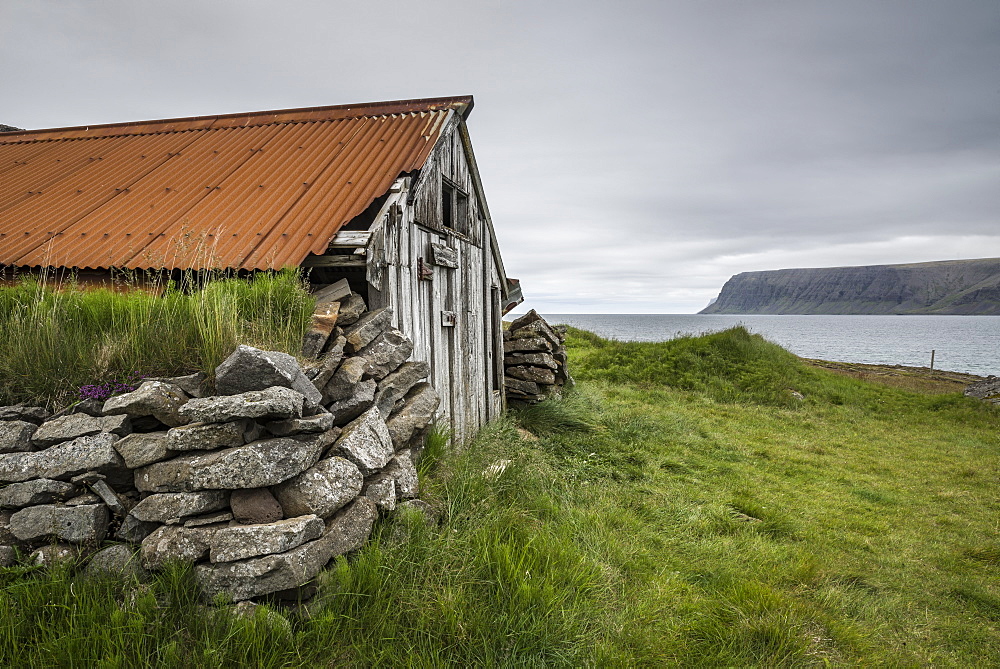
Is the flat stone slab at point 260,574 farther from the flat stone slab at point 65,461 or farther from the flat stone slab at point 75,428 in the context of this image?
the flat stone slab at point 75,428

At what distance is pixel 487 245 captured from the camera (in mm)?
10188

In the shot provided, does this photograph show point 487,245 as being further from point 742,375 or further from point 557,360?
point 742,375

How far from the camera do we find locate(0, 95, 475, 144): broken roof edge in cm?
867

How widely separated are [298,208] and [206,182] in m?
2.04

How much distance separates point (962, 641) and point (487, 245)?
27.1ft

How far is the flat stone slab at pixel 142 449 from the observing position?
3.43 m

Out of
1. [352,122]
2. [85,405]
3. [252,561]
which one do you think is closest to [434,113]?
[352,122]

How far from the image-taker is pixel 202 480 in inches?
128

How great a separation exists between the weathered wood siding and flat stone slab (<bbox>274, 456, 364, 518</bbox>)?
90.3 inches

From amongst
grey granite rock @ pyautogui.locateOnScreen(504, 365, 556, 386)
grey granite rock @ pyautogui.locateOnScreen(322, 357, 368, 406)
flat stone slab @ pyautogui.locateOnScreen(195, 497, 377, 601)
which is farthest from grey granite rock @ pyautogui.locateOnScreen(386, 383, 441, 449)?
grey granite rock @ pyautogui.locateOnScreen(504, 365, 556, 386)

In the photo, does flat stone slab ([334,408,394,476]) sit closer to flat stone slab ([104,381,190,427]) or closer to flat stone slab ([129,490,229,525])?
flat stone slab ([129,490,229,525])

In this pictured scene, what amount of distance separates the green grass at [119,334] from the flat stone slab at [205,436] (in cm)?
64

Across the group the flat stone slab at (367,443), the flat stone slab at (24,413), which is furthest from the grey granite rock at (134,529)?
the flat stone slab at (367,443)

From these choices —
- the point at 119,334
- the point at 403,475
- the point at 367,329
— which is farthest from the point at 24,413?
the point at 403,475
